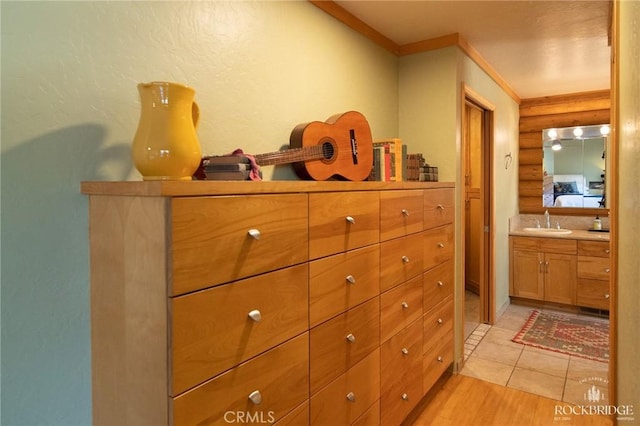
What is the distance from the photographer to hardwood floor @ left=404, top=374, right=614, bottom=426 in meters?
2.24

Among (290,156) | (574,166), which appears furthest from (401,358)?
(574,166)

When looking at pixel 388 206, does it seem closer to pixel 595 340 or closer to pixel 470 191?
pixel 595 340

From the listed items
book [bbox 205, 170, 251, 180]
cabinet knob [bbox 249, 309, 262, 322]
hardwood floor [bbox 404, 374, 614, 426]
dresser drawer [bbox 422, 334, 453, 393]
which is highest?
book [bbox 205, 170, 251, 180]

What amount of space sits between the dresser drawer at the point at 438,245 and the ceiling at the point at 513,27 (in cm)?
133

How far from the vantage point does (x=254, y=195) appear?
1.08 metres

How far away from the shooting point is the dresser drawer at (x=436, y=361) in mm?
2238

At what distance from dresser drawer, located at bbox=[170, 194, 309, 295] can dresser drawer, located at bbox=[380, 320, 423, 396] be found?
0.85m

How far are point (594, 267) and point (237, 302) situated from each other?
4.16m

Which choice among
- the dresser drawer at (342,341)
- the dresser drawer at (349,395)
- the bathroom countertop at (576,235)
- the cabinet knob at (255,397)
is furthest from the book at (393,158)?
the bathroom countertop at (576,235)

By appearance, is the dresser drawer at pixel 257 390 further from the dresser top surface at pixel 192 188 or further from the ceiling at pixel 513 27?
the ceiling at pixel 513 27

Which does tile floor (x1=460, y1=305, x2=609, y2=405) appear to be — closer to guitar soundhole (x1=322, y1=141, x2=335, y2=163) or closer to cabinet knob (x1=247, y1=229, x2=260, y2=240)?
guitar soundhole (x1=322, y1=141, x2=335, y2=163)

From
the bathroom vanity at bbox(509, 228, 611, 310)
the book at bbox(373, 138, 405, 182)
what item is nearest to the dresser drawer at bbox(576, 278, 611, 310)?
the bathroom vanity at bbox(509, 228, 611, 310)

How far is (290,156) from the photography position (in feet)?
5.27

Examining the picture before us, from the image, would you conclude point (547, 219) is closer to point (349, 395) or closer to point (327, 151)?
point (327, 151)
